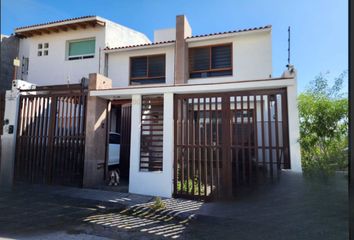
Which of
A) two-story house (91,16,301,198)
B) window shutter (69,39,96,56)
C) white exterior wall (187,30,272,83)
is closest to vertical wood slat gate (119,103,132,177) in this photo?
two-story house (91,16,301,198)

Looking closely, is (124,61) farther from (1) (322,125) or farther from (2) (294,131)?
(1) (322,125)

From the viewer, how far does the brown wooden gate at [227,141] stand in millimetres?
7469

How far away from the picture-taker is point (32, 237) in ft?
17.2

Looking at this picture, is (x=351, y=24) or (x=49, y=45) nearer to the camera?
(x=351, y=24)

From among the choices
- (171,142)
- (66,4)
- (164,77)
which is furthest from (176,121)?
(164,77)

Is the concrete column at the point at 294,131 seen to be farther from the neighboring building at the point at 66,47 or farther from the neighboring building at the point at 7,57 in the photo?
the neighboring building at the point at 7,57

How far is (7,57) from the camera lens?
15992mm

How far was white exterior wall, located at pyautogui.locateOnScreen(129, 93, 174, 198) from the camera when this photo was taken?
827cm

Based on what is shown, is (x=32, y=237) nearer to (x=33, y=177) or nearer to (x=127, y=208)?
(x=127, y=208)

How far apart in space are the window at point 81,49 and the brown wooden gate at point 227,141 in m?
8.92

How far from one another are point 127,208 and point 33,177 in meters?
4.83

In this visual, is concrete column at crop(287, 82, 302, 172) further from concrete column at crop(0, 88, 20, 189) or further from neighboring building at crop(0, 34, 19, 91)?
neighboring building at crop(0, 34, 19, 91)

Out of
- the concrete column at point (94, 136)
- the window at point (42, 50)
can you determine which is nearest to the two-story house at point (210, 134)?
the concrete column at point (94, 136)

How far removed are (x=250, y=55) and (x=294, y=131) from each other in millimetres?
6668
